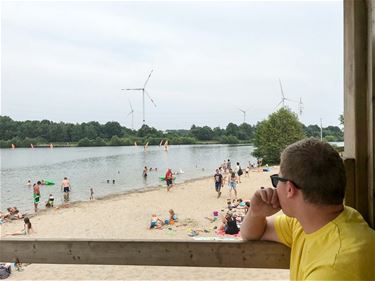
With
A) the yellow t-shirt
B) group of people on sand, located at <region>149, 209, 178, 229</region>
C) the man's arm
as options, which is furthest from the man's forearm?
group of people on sand, located at <region>149, 209, 178, 229</region>

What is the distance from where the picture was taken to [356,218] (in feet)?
4.31

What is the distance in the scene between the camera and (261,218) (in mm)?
1655

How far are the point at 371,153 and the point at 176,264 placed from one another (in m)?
0.97

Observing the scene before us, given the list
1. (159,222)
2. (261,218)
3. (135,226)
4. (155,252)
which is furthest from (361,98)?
(135,226)

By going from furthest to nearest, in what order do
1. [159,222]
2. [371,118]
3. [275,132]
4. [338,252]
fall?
[275,132] → [159,222] → [371,118] → [338,252]

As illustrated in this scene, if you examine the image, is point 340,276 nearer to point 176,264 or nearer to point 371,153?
point 371,153

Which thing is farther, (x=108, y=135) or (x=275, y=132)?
(x=108, y=135)

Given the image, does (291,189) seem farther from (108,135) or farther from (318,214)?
(108,135)

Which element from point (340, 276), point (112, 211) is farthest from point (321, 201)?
point (112, 211)

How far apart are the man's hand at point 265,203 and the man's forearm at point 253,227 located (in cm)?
2

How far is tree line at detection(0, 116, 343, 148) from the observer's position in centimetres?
10556

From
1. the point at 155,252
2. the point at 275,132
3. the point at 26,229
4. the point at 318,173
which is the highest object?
the point at 275,132

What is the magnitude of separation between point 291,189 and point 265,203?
31 centimetres

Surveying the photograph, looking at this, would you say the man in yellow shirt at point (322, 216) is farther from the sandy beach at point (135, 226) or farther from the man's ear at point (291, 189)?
the sandy beach at point (135, 226)
